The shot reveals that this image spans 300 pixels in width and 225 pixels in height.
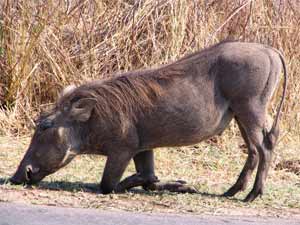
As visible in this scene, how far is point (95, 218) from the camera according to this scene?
16.4ft

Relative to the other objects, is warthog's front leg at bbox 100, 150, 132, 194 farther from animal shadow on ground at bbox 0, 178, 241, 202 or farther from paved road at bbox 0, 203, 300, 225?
paved road at bbox 0, 203, 300, 225

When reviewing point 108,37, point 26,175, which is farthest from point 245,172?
point 108,37

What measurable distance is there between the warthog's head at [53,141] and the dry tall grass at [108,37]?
2.23 meters

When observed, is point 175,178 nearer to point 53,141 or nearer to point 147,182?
point 147,182

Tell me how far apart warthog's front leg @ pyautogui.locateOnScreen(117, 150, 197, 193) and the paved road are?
2.97 ft

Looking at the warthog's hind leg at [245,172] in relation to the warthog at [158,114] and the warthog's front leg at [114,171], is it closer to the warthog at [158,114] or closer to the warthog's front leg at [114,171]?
the warthog at [158,114]

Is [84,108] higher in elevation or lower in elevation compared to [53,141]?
higher

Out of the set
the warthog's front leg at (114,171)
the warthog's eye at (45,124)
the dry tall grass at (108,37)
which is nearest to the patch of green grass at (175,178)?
the warthog's front leg at (114,171)

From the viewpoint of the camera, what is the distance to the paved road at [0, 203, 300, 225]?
4852 millimetres

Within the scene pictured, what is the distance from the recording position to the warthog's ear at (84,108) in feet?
20.3

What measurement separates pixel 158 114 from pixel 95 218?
1.46 meters

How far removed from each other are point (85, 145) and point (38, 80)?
105 inches

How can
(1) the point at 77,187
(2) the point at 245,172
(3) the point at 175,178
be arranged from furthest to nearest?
(3) the point at 175,178, (2) the point at 245,172, (1) the point at 77,187

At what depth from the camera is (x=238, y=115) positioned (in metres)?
6.21
